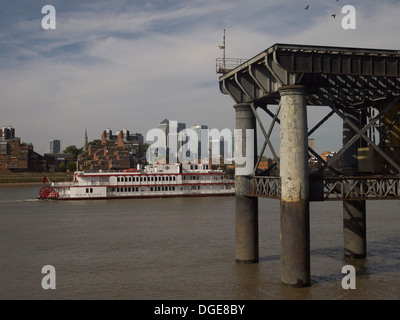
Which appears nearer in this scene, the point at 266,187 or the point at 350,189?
the point at 350,189

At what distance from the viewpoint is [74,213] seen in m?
59.5

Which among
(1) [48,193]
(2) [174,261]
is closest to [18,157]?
(1) [48,193]

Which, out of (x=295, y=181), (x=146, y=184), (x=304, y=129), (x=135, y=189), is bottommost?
(x=135, y=189)

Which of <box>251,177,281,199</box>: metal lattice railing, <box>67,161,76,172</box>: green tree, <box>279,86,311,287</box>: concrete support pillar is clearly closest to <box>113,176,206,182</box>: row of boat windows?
<box>251,177,281,199</box>: metal lattice railing

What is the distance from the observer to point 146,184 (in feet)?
276

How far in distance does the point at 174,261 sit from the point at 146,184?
5838 cm

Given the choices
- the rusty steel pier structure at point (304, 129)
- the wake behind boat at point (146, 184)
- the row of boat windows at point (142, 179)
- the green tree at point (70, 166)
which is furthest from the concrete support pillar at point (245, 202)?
the green tree at point (70, 166)

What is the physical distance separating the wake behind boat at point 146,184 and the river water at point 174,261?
3129cm

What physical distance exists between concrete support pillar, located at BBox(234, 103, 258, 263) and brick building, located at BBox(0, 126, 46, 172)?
509 ft

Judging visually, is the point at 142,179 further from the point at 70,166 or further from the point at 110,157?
the point at 70,166

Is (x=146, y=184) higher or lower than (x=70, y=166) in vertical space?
lower

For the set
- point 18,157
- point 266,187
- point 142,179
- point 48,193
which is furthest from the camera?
point 18,157

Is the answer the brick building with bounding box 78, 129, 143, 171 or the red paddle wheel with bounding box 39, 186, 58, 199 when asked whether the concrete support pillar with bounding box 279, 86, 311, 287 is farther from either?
the brick building with bounding box 78, 129, 143, 171
